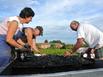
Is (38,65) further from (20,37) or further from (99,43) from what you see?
(99,43)

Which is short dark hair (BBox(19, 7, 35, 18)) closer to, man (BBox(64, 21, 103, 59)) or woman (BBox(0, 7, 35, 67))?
woman (BBox(0, 7, 35, 67))

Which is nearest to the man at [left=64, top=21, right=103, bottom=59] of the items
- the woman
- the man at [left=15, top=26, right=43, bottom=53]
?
the man at [left=15, top=26, right=43, bottom=53]

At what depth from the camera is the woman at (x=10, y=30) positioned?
4.01 meters

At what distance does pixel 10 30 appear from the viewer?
14.9 ft

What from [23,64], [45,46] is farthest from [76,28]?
[23,64]

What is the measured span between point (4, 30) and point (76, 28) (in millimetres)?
2938

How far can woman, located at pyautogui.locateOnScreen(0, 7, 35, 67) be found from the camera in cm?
401

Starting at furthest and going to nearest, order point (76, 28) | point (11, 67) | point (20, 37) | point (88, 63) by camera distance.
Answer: point (76, 28) < point (20, 37) < point (88, 63) < point (11, 67)

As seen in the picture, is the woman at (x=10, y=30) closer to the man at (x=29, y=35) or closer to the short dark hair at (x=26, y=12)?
the short dark hair at (x=26, y=12)

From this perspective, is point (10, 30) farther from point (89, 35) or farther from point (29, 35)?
point (89, 35)

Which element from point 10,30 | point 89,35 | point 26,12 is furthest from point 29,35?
point 89,35

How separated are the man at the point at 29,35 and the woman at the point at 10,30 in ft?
0.37

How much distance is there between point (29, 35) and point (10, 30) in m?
1.44

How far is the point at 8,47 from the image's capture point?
14.1 ft
